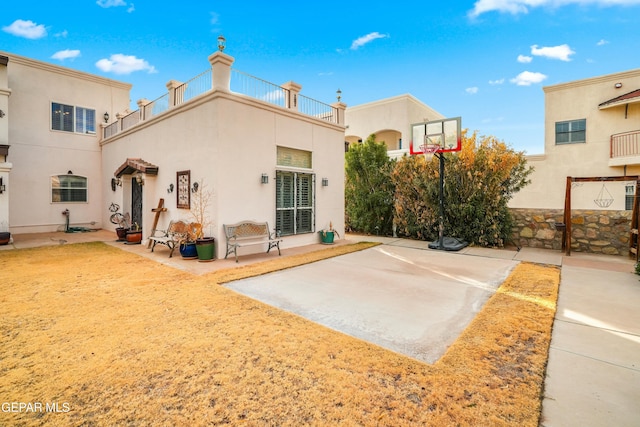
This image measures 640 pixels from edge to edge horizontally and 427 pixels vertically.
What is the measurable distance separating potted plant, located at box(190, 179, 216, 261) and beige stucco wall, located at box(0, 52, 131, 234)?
897 centimetres

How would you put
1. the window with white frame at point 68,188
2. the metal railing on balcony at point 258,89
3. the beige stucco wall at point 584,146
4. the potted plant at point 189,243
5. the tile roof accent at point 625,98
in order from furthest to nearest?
the beige stucco wall at point 584,146
the tile roof accent at point 625,98
the window with white frame at point 68,188
the metal railing on balcony at point 258,89
the potted plant at point 189,243

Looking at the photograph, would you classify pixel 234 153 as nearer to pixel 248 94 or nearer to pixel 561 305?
pixel 248 94

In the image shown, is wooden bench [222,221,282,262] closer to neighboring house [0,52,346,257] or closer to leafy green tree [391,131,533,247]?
neighboring house [0,52,346,257]

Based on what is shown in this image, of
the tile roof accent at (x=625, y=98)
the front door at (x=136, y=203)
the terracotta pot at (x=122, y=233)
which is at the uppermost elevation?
the tile roof accent at (x=625, y=98)

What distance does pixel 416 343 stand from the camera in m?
3.04

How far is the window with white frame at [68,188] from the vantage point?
1234 cm

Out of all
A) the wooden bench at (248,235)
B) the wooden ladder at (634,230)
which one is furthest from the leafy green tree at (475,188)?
the wooden bench at (248,235)

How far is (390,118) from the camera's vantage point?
18.8 m

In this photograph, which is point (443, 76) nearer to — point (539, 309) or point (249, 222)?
point (249, 222)

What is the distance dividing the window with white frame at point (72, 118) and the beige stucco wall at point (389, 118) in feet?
43.1

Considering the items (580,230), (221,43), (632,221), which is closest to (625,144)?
(580,230)

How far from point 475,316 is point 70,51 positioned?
1719cm

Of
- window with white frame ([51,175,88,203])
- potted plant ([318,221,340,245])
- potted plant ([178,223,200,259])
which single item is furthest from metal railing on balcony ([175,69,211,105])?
window with white frame ([51,175,88,203])

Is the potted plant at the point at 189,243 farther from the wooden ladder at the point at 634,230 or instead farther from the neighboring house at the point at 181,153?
the wooden ladder at the point at 634,230
